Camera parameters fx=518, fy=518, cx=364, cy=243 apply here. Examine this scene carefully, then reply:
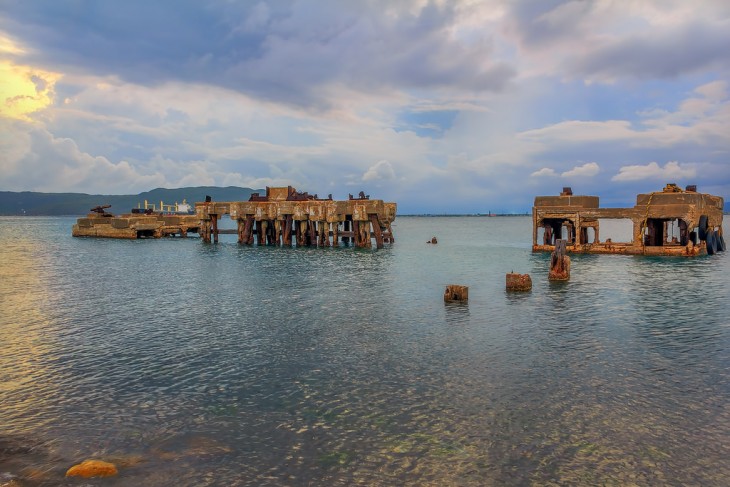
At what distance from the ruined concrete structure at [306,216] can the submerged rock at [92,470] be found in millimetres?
37569

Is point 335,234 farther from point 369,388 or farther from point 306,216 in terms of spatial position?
point 369,388

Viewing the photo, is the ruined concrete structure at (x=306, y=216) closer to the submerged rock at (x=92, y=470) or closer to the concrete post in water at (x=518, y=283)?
the concrete post in water at (x=518, y=283)

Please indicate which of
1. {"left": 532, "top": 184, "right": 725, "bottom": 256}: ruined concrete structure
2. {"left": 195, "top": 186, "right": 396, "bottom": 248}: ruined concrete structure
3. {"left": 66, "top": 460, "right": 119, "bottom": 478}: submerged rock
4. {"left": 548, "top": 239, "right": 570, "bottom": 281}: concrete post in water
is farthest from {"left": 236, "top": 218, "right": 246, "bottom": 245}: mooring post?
{"left": 66, "top": 460, "right": 119, "bottom": 478}: submerged rock

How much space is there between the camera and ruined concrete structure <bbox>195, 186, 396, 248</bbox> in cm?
4594

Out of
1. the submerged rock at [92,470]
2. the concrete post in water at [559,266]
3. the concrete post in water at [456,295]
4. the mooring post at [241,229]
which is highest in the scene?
the mooring post at [241,229]

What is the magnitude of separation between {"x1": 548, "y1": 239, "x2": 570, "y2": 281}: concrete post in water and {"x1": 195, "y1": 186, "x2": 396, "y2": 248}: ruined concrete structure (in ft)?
64.9

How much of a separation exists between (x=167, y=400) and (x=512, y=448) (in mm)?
6316

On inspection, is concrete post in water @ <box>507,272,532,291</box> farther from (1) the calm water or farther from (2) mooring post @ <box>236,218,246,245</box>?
(2) mooring post @ <box>236,218,246,245</box>

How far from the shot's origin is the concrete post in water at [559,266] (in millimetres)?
26078

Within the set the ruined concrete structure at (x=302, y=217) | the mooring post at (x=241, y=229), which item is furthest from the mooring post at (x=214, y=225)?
the mooring post at (x=241, y=229)

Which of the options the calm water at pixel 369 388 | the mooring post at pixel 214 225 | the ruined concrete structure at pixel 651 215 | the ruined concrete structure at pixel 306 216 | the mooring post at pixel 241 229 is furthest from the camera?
the mooring post at pixel 214 225

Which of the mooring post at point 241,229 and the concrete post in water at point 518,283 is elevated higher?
the mooring post at point 241,229

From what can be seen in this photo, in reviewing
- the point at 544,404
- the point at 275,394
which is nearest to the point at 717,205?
the point at 544,404

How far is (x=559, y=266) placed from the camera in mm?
26359
